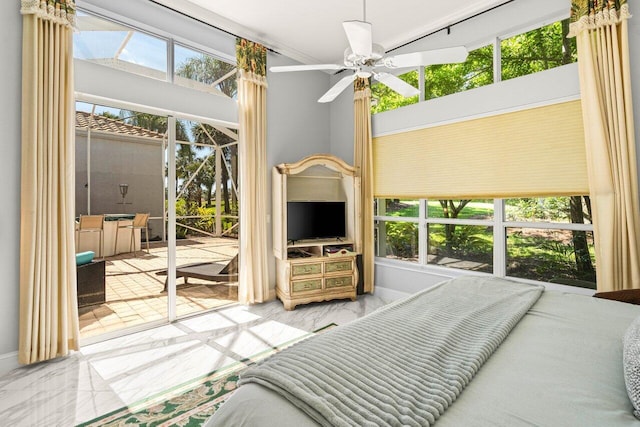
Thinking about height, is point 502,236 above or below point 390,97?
below

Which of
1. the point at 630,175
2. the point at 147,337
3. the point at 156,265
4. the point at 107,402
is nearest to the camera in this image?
the point at 107,402

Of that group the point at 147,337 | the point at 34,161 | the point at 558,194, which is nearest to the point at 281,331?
the point at 147,337

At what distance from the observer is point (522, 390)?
0.95m

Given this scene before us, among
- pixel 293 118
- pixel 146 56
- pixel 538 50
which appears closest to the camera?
pixel 538 50

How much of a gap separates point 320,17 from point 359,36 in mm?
1791

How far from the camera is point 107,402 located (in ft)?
6.57

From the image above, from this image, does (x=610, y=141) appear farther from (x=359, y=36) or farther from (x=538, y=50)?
(x=359, y=36)

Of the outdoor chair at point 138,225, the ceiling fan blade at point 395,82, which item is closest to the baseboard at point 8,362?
the outdoor chair at point 138,225

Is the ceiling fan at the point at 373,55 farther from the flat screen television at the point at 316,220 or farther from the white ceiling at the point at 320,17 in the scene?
the flat screen television at the point at 316,220

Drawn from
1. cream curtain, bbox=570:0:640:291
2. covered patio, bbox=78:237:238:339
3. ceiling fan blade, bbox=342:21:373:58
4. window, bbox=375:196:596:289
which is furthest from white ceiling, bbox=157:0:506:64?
covered patio, bbox=78:237:238:339

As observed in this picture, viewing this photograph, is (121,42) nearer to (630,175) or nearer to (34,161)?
(34,161)

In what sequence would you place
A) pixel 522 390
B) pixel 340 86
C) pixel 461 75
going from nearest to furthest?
1. pixel 522 390
2. pixel 340 86
3. pixel 461 75

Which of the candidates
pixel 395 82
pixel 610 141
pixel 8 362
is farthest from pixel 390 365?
pixel 8 362

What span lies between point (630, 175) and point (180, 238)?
12.8 ft
